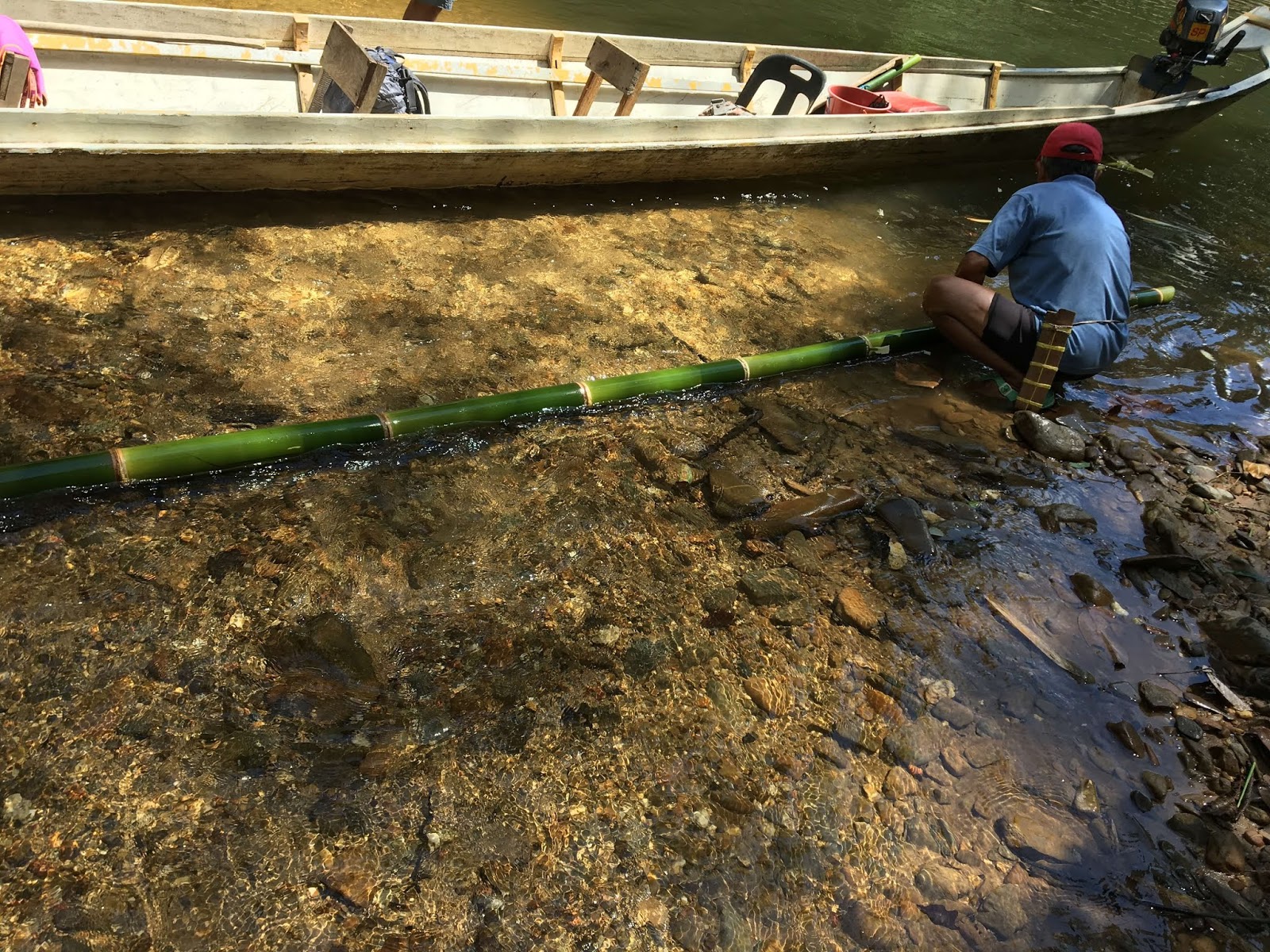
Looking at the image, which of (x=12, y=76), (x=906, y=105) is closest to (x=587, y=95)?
(x=906, y=105)

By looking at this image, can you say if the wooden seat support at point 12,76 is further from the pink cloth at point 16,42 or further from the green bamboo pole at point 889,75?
the green bamboo pole at point 889,75

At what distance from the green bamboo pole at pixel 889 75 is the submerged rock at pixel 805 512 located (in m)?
5.84

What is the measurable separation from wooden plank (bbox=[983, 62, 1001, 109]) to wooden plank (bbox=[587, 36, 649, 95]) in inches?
199

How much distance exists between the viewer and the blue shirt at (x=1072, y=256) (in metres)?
5.07

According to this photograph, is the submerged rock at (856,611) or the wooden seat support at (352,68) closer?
the submerged rock at (856,611)

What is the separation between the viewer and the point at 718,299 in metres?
5.94

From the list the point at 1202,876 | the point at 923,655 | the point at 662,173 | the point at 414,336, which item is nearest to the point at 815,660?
the point at 923,655

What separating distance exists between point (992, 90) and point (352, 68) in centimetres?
750

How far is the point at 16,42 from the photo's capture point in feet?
16.3

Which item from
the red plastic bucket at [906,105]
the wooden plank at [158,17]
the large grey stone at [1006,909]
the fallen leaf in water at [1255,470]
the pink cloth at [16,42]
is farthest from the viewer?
the red plastic bucket at [906,105]

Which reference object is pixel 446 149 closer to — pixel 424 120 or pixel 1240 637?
pixel 424 120

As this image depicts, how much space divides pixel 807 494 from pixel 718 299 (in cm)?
212

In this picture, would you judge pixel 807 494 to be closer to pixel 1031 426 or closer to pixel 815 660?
pixel 815 660

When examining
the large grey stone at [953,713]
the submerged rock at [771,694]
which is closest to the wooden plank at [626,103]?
the submerged rock at [771,694]
